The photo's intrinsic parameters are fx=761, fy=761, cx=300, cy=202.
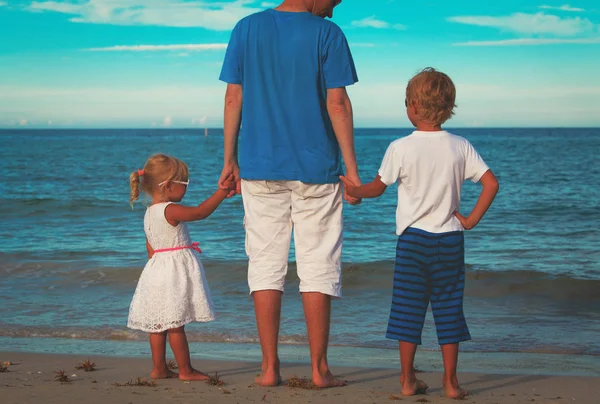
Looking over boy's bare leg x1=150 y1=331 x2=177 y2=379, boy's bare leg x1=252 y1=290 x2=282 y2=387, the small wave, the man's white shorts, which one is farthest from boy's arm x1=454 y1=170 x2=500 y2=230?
the small wave

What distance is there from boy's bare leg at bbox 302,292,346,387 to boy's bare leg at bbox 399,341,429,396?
1.15ft

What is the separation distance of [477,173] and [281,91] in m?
0.96

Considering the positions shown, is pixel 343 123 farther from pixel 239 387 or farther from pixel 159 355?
pixel 159 355

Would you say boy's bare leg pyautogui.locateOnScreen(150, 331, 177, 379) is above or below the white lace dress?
below

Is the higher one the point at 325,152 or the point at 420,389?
the point at 325,152

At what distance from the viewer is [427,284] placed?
3383 mm

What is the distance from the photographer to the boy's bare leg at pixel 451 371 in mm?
3361

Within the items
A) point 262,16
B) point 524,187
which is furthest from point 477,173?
point 524,187

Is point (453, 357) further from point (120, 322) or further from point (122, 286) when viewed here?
point (122, 286)

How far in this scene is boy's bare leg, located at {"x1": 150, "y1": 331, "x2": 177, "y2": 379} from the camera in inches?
151

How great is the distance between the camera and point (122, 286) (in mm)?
7762

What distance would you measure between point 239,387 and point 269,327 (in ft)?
1.07

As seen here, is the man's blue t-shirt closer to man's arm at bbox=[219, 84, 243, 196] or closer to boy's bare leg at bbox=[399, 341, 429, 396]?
man's arm at bbox=[219, 84, 243, 196]

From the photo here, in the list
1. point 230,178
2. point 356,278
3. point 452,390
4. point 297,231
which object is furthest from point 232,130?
point 356,278
